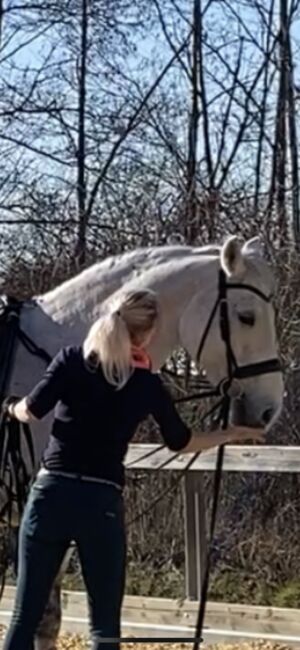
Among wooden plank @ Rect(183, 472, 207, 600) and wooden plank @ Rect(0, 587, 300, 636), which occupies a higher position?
wooden plank @ Rect(183, 472, 207, 600)

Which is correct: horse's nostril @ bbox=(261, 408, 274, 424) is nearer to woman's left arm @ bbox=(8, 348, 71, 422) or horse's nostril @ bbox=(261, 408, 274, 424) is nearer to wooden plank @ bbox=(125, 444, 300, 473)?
woman's left arm @ bbox=(8, 348, 71, 422)

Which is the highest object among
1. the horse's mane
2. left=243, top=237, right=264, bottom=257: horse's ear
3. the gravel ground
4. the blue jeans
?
left=243, top=237, right=264, bottom=257: horse's ear

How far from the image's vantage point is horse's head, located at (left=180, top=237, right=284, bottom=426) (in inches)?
223

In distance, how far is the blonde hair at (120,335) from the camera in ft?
15.1

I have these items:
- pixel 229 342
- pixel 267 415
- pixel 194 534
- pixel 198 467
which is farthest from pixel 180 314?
pixel 194 534

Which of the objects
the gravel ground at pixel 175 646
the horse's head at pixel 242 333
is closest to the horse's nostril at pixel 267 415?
the horse's head at pixel 242 333

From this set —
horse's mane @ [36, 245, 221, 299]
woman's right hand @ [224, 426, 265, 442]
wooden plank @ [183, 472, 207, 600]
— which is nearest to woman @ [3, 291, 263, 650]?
woman's right hand @ [224, 426, 265, 442]

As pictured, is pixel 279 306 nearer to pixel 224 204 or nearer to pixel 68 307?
pixel 224 204

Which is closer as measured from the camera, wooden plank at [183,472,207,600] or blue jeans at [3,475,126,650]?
blue jeans at [3,475,126,650]

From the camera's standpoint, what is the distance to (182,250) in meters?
6.02

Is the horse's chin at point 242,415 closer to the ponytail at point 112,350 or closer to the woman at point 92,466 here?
the woman at point 92,466

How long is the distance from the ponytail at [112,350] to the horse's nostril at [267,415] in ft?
3.63

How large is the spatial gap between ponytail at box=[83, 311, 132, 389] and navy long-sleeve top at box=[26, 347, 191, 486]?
0.03 meters

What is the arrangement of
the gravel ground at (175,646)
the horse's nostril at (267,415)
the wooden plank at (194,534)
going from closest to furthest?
the horse's nostril at (267,415) < the gravel ground at (175,646) < the wooden plank at (194,534)
